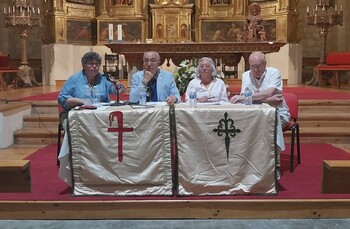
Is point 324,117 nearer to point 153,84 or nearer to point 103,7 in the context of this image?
point 153,84

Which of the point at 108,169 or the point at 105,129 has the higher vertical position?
the point at 105,129

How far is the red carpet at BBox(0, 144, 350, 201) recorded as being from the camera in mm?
4348

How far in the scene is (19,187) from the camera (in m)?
4.44

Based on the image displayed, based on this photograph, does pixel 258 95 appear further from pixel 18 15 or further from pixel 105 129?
pixel 18 15

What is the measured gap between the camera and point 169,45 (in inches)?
377

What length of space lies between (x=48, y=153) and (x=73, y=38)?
311 inches

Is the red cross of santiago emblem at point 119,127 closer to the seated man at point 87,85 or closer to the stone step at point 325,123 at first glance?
the seated man at point 87,85

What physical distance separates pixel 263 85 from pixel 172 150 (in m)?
1.39

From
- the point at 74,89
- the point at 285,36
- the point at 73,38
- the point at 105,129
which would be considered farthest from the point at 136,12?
the point at 105,129

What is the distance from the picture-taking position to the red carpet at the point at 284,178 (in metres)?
4.35

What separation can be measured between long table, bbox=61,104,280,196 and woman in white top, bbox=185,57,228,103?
0.98 meters

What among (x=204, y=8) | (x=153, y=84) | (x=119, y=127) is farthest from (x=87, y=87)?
(x=204, y=8)

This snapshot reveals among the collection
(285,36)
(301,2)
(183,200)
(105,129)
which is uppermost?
(301,2)

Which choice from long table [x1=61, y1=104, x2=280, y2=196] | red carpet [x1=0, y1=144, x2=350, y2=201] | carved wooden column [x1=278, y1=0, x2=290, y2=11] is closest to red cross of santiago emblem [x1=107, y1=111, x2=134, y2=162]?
long table [x1=61, y1=104, x2=280, y2=196]
